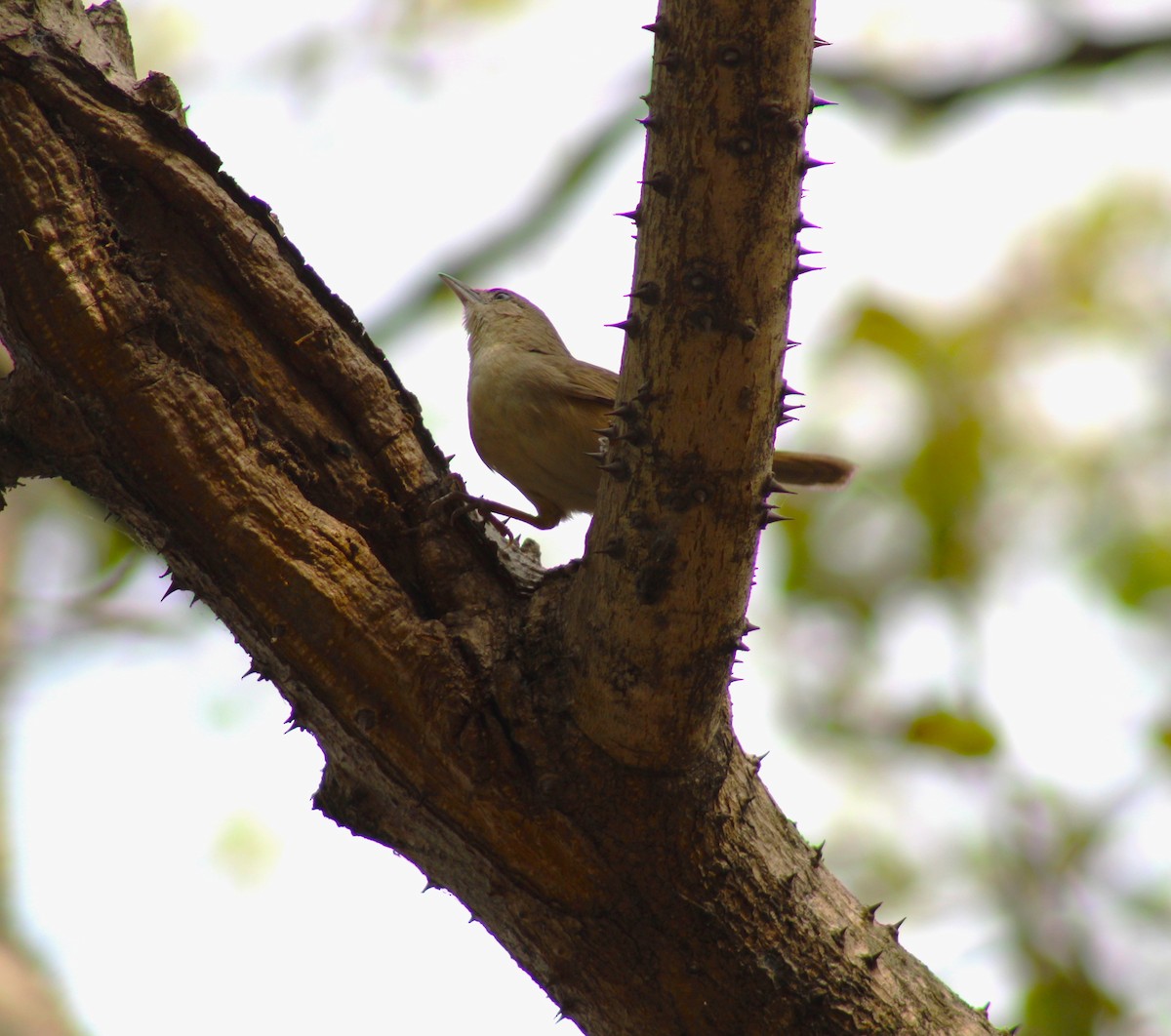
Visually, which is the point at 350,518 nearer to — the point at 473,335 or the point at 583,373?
the point at 583,373

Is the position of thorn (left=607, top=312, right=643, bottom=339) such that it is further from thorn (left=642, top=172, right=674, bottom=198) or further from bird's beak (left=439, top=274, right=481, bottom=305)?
bird's beak (left=439, top=274, right=481, bottom=305)

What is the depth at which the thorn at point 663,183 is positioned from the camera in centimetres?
212

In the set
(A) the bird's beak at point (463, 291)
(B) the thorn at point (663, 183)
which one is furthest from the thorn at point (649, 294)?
(A) the bird's beak at point (463, 291)

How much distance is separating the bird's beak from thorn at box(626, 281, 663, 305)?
388 centimetres

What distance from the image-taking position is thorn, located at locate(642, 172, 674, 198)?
2123 millimetres

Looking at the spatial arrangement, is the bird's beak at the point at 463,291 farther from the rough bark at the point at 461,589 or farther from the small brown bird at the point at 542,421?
the rough bark at the point at 461,589

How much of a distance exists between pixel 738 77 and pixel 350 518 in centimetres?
135

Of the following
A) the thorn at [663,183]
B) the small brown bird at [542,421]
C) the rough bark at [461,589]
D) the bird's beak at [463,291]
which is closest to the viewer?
the thorn at [663,183]

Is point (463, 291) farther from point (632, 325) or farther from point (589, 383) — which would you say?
point (632, 325)

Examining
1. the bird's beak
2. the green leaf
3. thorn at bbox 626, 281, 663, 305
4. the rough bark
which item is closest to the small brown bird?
the green leaf

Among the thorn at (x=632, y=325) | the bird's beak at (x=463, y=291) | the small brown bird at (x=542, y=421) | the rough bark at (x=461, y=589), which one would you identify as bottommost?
the rough bark at (x=461, y=589)

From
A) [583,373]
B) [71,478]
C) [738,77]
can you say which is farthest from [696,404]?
[583,373]

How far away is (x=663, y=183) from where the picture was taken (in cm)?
213

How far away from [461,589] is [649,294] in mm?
928
